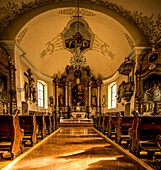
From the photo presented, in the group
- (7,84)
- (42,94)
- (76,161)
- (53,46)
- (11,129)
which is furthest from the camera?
(42,94)

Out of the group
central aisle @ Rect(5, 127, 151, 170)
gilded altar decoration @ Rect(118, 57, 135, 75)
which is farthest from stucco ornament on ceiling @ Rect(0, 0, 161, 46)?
central aisle @ Rect(5, 127, 151, 170)

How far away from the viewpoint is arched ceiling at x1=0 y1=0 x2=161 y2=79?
1055 centimetres

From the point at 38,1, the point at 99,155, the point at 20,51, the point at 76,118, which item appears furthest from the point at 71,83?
the point at 99,155

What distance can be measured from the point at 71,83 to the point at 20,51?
316 inches

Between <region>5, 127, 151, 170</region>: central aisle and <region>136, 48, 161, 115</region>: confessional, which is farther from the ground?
<region>136, 48, 161, 115</region>: confessional

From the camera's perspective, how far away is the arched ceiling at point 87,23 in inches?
415

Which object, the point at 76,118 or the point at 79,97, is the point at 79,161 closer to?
the point at 76,118

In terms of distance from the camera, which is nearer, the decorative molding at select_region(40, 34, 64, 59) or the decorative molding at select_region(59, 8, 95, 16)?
the decorative molding at select_region(59, 8, 95, 16)

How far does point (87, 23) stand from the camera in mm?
13078

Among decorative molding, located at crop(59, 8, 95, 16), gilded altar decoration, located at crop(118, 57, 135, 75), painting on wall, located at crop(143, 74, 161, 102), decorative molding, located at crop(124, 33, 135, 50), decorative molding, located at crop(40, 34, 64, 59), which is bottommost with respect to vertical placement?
painting on wall, located at crop(143, 74, 161, 102)

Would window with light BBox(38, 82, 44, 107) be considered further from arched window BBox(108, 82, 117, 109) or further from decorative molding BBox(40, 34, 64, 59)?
arched window BBox(108, 82, 117, 109)

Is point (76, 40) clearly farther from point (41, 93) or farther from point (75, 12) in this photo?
point (41, 93)

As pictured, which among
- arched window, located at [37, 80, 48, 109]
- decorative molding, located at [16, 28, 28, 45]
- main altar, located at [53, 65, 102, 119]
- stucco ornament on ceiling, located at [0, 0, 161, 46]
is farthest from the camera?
main altar, located at [53, 65, 102, 119]

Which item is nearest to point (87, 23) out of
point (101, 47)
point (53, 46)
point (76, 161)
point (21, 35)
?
point (101, 47)
